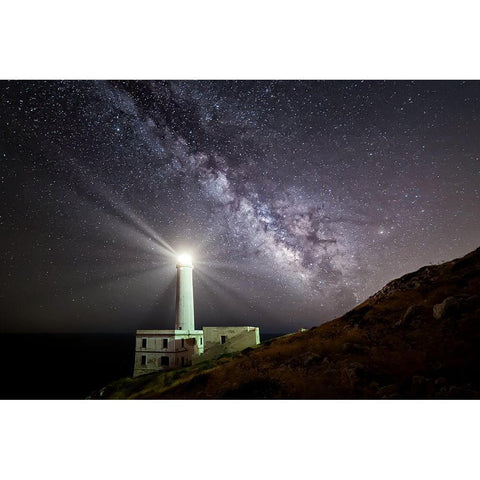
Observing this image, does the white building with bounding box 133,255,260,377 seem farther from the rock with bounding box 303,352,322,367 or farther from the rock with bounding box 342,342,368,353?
the rock with bounding box 342,342,368,353

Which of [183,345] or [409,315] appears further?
Answer: [183,345]

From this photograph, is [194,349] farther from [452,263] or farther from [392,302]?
[452,263]

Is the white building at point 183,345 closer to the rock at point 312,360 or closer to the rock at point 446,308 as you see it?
the rock at point 312,360

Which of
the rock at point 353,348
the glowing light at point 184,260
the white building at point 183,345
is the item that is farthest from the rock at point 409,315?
the glowing light at point 184,260

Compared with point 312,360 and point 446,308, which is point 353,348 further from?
point 446,308

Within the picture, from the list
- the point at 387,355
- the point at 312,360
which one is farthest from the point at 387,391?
the point at 312,360

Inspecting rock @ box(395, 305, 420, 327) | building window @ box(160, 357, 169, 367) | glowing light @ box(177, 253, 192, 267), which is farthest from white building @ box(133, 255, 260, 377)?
rock @ box(395, 305, 420, 327)
